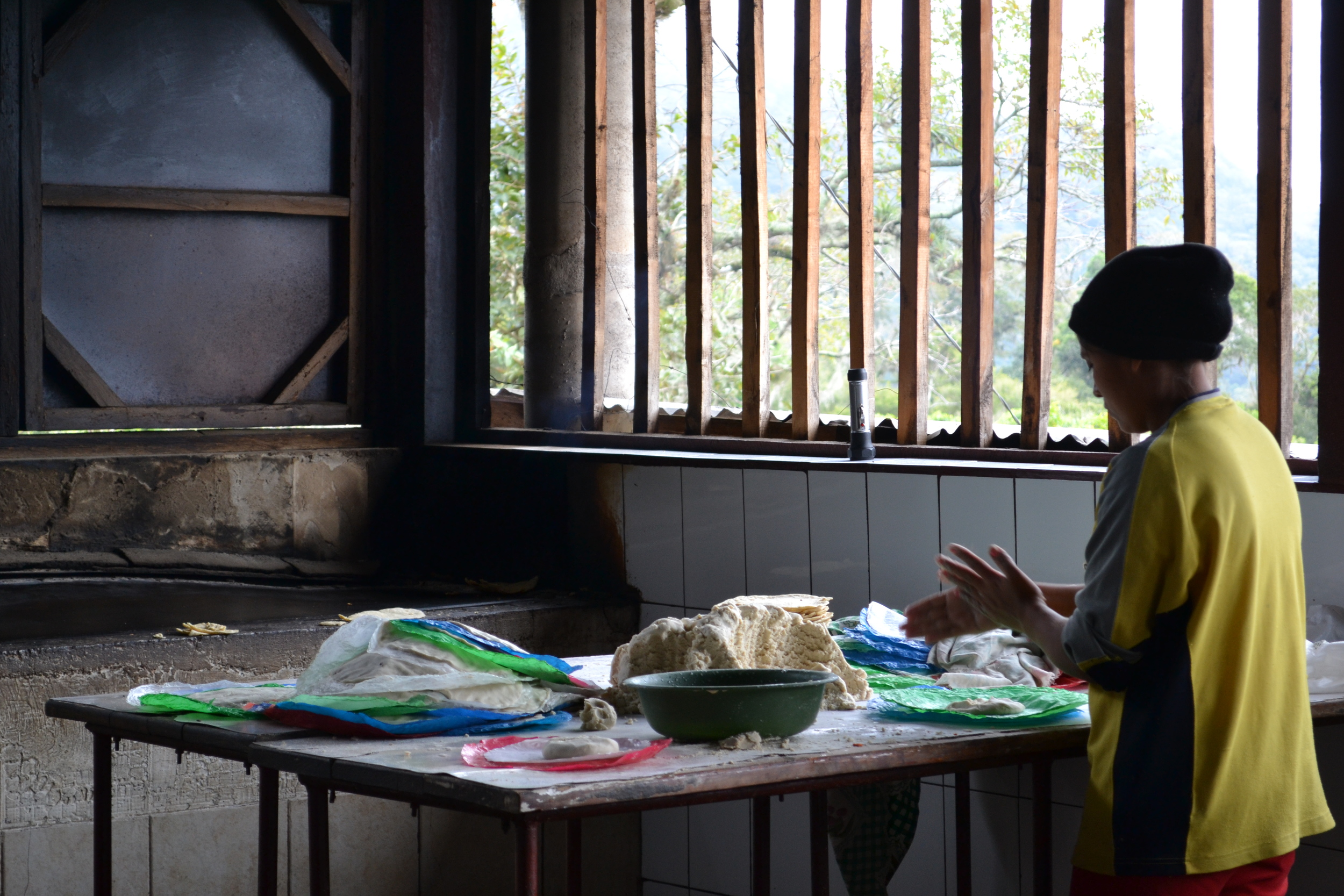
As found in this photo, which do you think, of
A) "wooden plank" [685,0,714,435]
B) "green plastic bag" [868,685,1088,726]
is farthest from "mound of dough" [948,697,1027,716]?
"wooden plank" [685,0,714,435]

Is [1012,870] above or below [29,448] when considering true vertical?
below

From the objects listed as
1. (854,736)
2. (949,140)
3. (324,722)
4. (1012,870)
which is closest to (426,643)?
(324,722)

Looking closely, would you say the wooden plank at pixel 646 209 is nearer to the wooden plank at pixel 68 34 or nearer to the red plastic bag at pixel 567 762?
the wooden plank at pixel 68 34

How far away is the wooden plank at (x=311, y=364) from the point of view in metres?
5.26

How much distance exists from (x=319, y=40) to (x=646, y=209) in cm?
147

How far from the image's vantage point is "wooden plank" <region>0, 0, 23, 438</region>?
469 centimetres

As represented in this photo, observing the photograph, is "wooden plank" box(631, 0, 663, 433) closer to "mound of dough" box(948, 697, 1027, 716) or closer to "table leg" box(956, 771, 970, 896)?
"table leg" box(956, 771, 970, 896)

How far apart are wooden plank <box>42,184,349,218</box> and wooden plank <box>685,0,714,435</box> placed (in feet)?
4.86

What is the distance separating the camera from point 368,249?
540 centimetres

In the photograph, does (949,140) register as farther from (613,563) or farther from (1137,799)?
(1137,799)

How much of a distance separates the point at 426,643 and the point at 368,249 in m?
3.12

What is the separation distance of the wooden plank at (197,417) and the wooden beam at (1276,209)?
3.26m

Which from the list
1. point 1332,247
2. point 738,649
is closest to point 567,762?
point 738,649

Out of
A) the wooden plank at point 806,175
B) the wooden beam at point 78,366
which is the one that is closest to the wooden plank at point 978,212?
the wooden plank at point 806,175
